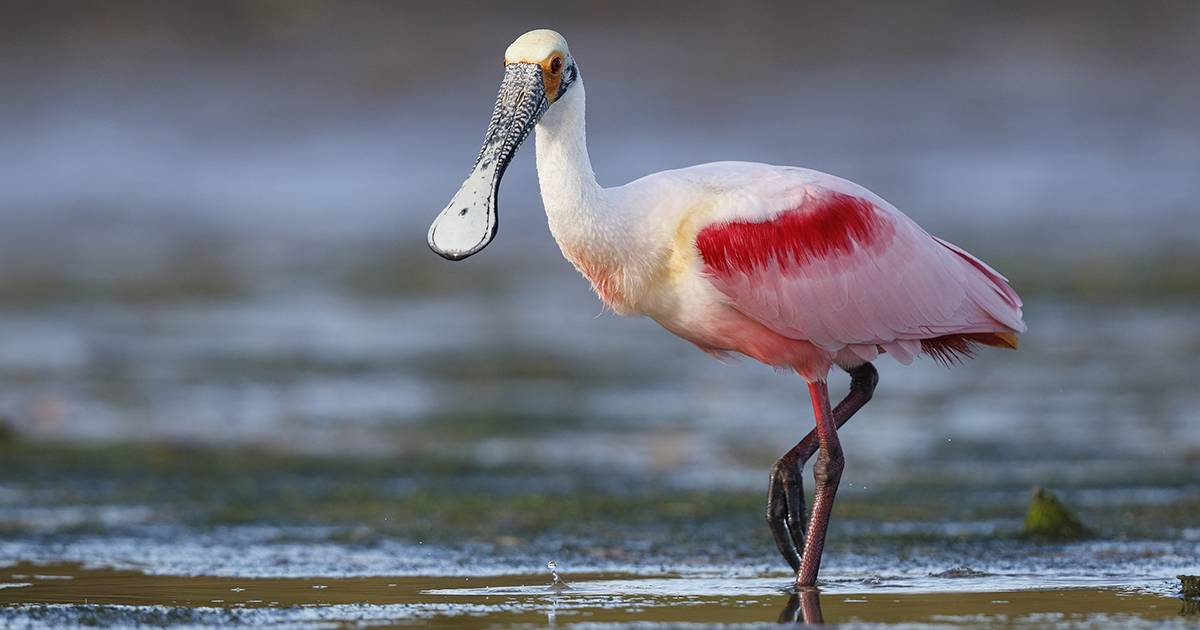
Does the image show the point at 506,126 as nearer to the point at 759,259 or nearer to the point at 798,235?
the point at 759,259

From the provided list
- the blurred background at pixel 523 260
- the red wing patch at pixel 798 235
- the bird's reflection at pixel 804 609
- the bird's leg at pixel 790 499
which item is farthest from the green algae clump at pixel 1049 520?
the bird's reflection at pixel 804 609

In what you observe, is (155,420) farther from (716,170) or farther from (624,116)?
(624,116)

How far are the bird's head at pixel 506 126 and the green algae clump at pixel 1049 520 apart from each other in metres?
2.19

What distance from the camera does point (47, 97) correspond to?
28844 mm

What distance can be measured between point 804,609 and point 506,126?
5.93 ft

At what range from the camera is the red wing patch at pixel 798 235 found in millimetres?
6895

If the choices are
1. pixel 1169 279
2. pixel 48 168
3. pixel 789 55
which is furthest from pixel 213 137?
pixel 1169 279

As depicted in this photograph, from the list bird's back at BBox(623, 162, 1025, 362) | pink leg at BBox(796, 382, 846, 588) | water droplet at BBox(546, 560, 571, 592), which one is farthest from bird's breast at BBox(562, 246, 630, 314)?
water droplet at BBox(546, 560, 571, 592)

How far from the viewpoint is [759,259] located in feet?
23.0

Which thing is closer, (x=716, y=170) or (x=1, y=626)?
(x=1, y=626)

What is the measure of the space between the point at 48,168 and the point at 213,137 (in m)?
2.19

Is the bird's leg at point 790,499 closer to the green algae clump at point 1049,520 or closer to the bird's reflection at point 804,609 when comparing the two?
the bird's reflection at point 804,609

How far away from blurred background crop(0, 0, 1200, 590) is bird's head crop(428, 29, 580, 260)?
4.50 ft

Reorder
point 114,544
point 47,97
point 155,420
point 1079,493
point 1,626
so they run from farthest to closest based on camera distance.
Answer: point 47,97 → point 155,420 → point 1079,493 → point 114,544 → point 1,626
